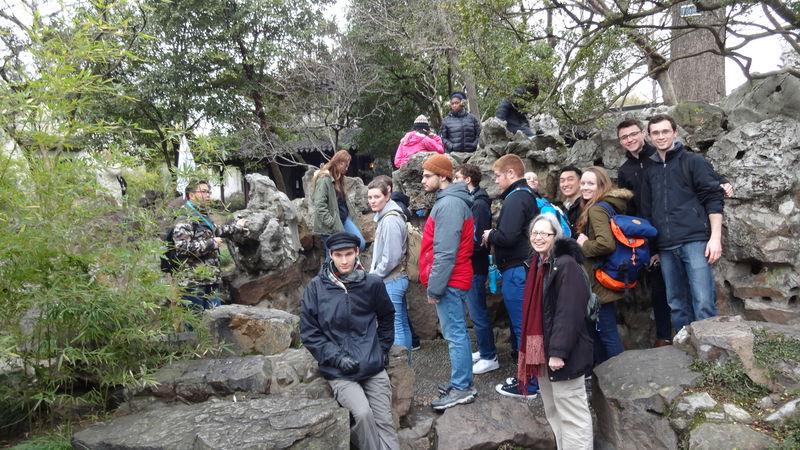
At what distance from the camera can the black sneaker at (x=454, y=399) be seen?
3987 mm

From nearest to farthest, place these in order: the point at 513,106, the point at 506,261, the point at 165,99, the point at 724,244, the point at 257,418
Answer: the point at 257,418
the point at 506,261
the point at 724,244
the point at 513,106
the point at 165,99

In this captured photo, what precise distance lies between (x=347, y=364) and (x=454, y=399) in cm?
109

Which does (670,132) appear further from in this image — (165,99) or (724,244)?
(165,99)

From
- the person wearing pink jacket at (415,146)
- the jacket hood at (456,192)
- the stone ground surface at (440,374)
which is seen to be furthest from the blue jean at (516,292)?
the person wearing pink jacket at (415,146)

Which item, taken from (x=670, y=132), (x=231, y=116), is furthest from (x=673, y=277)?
(x=231, y=116)

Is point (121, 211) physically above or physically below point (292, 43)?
below

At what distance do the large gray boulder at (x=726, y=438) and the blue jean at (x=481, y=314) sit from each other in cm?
188

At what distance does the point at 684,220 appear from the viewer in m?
3.88

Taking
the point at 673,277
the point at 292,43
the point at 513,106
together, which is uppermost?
the point at 292,43

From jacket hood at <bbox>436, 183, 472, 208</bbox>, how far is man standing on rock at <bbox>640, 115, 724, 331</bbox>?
1442 millimetres

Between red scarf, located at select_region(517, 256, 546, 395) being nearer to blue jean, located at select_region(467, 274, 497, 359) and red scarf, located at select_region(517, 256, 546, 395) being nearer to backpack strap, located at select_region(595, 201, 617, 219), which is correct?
backpack strap, located at select_region(595, 201, 617, 219)

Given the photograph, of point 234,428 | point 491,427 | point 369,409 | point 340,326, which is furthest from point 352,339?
point 491,427

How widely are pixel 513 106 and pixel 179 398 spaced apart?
5.34 m

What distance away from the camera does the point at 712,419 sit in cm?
322
